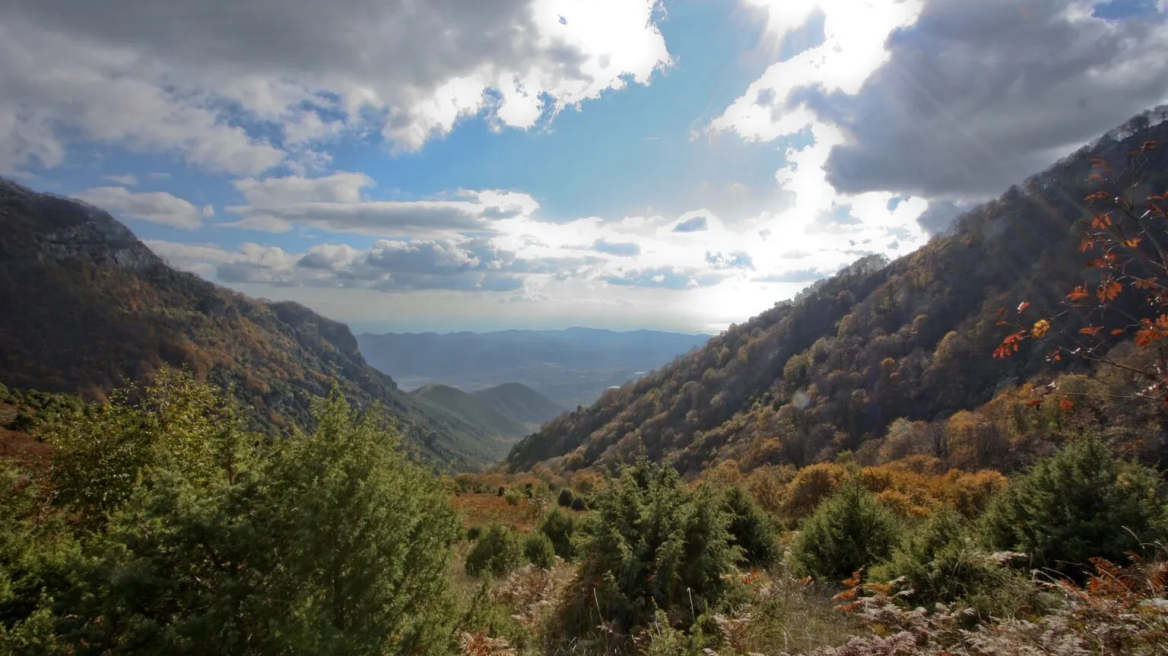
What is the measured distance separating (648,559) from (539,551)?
6854 millimetres

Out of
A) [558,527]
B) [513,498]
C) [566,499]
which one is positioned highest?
[558,527]

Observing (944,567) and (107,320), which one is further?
(107,320)

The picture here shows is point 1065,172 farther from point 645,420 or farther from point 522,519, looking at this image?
point 522,519

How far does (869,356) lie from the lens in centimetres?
8050

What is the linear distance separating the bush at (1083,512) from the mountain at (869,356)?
48.4m

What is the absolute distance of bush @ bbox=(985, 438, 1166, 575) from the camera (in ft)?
22.5

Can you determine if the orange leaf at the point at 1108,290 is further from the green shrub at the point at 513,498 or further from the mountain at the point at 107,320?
the mountain at the point at 107,320

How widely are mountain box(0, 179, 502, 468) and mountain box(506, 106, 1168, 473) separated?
136 ft

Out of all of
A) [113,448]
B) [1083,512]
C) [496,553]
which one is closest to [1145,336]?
[1083,512]

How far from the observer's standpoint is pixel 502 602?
8266 millimetres

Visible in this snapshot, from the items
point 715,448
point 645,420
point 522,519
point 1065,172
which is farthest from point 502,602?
point 1065,172

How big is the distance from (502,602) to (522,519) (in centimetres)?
1520

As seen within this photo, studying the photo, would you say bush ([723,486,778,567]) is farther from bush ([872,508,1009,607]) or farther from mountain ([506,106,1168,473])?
mountain ([506,106,1168,473])

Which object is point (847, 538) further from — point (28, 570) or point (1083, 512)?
point (28, 570)
